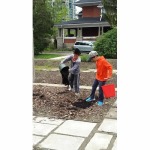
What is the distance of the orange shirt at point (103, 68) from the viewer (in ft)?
20.6

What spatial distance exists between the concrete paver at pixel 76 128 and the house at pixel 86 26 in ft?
90.7

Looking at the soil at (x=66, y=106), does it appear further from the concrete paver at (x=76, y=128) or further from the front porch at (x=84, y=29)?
the front porch at (x=84, y=29)

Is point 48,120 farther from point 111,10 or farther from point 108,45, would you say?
point 111,10

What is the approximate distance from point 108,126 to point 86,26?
3017cm

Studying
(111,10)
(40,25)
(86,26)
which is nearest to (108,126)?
(111,10)

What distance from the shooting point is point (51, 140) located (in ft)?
14.1

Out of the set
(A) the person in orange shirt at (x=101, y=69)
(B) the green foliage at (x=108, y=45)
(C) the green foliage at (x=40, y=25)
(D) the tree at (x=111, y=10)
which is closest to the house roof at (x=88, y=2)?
(C) the green foliage at (x=40, y=25)

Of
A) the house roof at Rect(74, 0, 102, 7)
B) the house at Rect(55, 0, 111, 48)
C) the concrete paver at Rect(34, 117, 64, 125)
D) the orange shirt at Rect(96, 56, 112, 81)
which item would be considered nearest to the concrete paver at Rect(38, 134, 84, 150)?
the concrete paver at Rect(34, 117, 64, 125)

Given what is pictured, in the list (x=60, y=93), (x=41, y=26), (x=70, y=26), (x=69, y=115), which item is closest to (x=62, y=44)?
(x=70, y=26)

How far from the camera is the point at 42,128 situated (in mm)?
4895

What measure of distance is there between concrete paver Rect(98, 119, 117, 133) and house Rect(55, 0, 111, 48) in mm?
27508

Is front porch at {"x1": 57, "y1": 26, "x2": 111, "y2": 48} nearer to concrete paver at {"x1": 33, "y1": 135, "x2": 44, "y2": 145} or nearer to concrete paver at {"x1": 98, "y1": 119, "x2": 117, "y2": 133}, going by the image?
concrete paver at {"x1": 98, "y1": 119, "x2": 117, "y2": 133}

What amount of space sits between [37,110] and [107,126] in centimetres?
183
